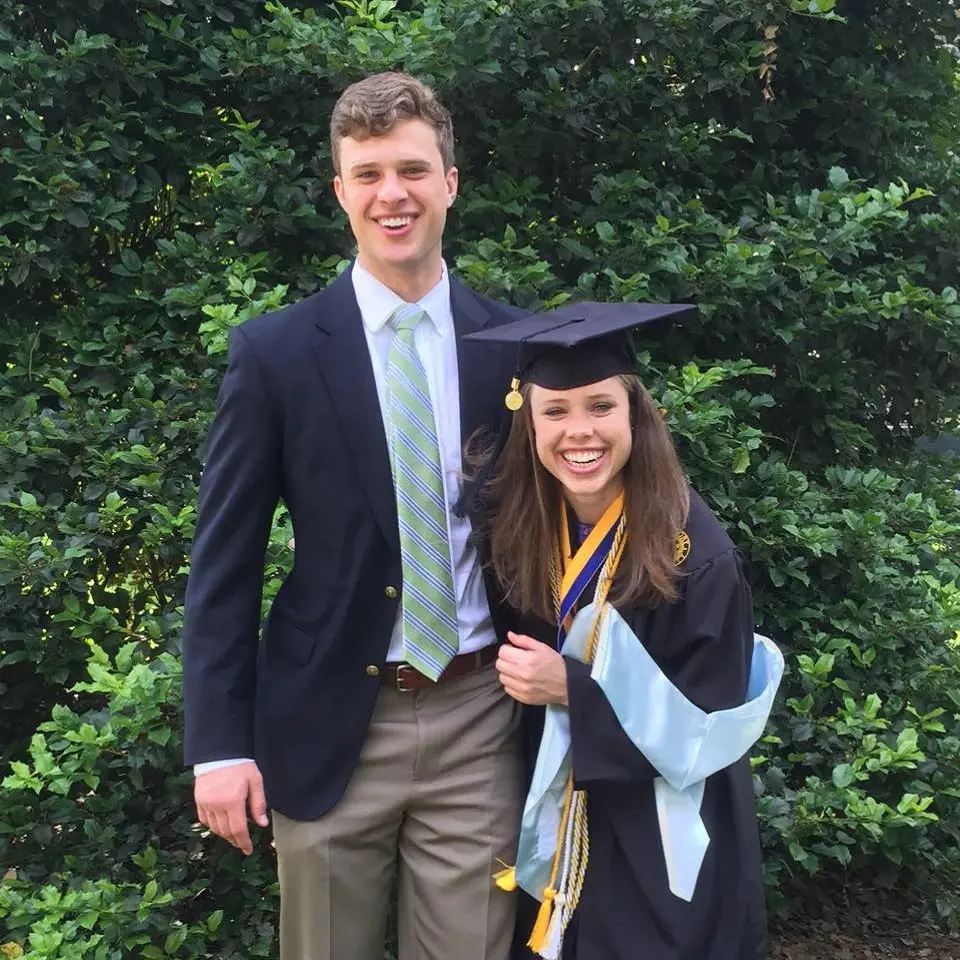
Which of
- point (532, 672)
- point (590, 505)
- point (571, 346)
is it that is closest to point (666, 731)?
point (532, 672)

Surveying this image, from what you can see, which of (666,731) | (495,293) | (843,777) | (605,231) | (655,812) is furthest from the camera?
(605,231)

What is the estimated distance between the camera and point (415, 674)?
2102mm

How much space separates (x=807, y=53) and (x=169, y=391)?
104 inches

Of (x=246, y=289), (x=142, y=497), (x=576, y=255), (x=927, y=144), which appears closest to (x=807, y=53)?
(x=927, y=144)

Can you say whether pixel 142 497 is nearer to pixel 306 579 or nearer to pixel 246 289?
pixel 246 289

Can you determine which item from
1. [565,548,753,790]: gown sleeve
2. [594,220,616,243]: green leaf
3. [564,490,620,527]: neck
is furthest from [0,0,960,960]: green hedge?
[565,548,753,790]: gown sleeve

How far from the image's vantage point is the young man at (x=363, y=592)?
203cm

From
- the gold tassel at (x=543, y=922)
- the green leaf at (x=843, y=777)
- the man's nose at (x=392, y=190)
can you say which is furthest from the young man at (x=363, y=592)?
the green leaf at (x=843, y=777)

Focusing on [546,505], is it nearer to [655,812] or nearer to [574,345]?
[574,345]

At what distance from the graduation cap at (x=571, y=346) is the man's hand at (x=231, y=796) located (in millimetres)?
710

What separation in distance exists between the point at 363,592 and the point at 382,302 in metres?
0.61

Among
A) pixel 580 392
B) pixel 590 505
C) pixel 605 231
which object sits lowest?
pixel 590 505

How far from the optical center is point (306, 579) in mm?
2123

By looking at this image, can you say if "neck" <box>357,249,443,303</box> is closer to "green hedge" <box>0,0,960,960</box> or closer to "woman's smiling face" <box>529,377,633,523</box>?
"woman's smiling face" <box>529,377,633,523</box>
